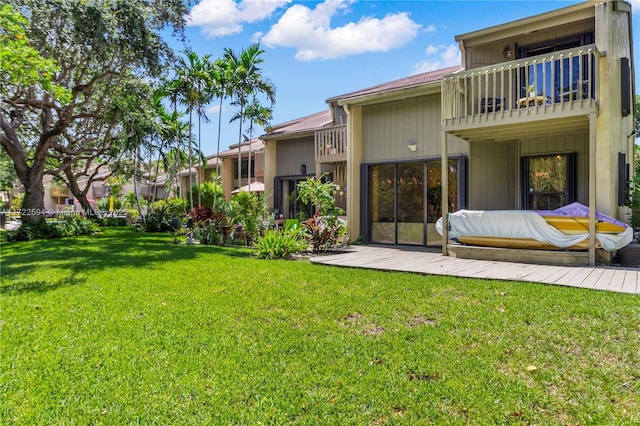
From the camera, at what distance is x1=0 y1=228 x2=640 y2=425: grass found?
2707 millimetres

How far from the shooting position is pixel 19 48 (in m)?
8.26

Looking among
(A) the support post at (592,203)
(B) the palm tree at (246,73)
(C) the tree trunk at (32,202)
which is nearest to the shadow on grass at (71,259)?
(C) the tree trunk at (32,202)

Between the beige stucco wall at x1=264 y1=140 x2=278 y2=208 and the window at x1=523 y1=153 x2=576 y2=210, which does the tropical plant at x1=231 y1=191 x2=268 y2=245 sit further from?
the window at x1=523 y1=153 x2=576 y2=210

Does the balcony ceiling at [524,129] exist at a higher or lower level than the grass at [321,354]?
higher

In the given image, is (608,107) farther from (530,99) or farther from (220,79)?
(220,79)

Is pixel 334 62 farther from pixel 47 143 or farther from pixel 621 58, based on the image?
pixel 47 143

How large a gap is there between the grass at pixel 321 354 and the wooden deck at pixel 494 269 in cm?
54

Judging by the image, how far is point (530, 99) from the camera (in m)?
8.77

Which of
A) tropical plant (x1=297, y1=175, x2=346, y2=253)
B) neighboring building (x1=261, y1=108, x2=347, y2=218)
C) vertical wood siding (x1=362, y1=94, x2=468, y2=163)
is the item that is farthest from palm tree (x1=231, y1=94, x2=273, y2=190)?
tropical plant (x1=297, y1=175, x2=346, y2=253)

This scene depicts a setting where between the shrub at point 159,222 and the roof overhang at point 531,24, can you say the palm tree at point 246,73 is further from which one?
the roof overhang at point 531,24

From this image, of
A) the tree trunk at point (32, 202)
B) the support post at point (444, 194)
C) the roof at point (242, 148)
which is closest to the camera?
the support post at point (444, 194)

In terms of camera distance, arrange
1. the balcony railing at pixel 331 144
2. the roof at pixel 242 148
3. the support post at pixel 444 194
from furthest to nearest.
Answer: the roof at pixel 242 148, the balcony railing at pixel 331 144, the support post at pixel 444 194

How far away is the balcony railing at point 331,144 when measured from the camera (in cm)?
1305

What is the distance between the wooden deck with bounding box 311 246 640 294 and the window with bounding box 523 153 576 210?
10.7 feet
